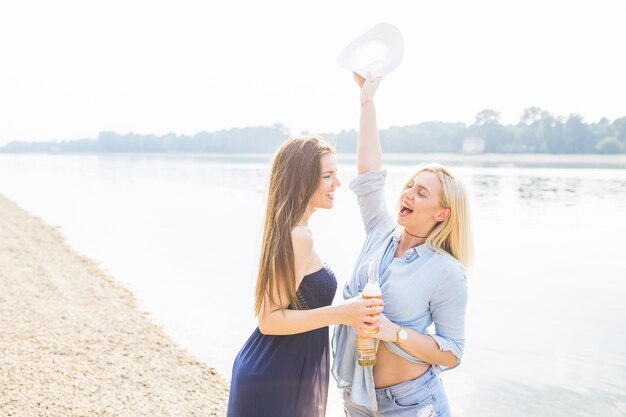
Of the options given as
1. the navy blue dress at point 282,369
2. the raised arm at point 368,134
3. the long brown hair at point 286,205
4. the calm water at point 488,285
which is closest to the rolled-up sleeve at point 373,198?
the raised arm at point 368,134

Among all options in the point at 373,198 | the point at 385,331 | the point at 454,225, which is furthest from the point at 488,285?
the point at 385,331

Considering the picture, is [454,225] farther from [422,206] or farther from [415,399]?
[415,399]

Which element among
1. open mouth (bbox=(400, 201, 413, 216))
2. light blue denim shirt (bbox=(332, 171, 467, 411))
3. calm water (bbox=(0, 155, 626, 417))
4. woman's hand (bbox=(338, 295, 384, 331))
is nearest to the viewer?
woman's hand (bbox=(338, 295, 384, 331))

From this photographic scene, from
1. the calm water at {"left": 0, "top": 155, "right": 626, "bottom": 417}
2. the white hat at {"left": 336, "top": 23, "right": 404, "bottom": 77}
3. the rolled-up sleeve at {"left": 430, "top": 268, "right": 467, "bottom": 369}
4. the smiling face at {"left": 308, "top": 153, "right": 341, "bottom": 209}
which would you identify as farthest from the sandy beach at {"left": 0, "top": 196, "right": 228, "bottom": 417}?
the white hat at {"left": 336, "top": 23, "right": 404, "bottom": 77}

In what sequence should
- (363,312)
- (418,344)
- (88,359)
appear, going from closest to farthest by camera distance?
(363,312)
(418,344)
(88,359)

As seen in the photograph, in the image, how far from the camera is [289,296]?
2.41 metres

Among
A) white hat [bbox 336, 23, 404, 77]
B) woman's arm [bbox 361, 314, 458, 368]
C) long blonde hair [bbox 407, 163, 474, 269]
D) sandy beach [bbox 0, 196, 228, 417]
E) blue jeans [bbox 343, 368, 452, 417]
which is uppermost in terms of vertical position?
white hat [bbox 336, 23, 404, 77]

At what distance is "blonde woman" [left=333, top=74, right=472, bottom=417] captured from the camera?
2.30 m

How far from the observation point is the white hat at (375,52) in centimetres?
Answer: 274

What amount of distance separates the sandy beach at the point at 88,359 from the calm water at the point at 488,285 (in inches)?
20.4

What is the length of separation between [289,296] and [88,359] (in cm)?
410

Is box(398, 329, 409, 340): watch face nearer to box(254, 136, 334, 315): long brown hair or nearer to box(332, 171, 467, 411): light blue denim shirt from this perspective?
box(332, 171, 467, 411): light blue denim shirt

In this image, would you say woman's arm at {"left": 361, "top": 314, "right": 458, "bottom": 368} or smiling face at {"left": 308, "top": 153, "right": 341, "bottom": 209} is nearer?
woman's arm at {"left": 361, "top": 314, "right": 458, "bottom": 368}

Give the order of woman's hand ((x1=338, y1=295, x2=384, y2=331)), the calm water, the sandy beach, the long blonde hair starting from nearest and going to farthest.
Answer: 1. woman's hand ((x1=338, y1=295, x2=384, y2=331))
2. the long blonde hair
3. the sandy beach
4. the calm water
